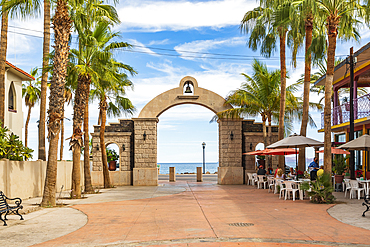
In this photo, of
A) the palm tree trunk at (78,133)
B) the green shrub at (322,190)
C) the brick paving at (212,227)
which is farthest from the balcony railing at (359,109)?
the palm tree trunk at (78,133)

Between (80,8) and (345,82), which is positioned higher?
(80,8)

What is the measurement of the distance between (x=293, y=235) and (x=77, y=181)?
11564mm

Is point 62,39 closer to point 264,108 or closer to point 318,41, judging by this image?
point 318,41

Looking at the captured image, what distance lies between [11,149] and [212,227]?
1038cm

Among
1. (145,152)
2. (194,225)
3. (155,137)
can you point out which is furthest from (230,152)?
(194,225)

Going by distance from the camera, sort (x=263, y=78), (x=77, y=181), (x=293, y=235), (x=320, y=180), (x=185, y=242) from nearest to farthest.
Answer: (x=185, y=242), (x=293, y=235), (x=320, y=180), (x=77, y=181), (x=263, y=78)

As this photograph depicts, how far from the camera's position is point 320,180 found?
1429 centimetres

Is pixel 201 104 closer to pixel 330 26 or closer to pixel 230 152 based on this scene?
pixel 230 152

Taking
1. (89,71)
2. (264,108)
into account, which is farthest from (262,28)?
(89,71)

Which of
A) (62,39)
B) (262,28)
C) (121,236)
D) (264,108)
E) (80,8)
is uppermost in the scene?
(262,28)

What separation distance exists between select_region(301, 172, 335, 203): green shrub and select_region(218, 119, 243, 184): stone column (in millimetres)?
11407

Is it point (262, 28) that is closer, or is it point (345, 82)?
point (262, 28)

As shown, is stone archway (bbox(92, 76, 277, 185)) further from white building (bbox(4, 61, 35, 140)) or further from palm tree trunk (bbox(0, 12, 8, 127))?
palm tree trunk (bbox(0, 12, 8, 127))

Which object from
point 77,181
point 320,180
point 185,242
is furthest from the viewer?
point 77,181
